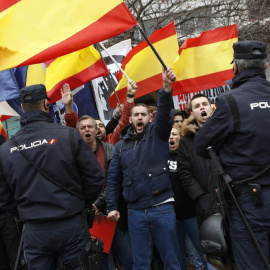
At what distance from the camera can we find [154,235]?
173 inches

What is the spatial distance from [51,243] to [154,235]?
49.3 inches

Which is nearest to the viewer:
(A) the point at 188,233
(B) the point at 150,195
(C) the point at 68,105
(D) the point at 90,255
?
(D) the point at 90,255

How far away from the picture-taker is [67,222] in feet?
11.7

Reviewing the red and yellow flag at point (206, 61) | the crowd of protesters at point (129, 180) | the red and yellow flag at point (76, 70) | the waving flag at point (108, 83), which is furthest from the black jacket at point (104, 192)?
the waving flag at point (108, 83)

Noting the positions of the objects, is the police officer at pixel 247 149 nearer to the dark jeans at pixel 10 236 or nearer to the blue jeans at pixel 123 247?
the blue jeans at pixel 123 247

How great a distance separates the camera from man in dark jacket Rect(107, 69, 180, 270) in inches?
171

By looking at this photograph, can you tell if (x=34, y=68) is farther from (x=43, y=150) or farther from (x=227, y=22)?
(x=227, y=22)

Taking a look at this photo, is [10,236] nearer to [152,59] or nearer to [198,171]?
[198,171]

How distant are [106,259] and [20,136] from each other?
210cm

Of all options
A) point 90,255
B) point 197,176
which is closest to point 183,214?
point 197,176

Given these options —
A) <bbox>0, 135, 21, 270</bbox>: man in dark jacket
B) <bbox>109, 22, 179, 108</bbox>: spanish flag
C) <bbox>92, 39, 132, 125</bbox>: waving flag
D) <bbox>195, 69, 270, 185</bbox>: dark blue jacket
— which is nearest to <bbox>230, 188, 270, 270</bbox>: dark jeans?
<bbox>195, 69, 270, 185</bbox>: dark blue jacket

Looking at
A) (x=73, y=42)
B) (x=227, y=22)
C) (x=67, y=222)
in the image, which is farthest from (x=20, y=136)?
(x=227, y=22)

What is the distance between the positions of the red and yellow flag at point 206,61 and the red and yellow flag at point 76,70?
4.48ft

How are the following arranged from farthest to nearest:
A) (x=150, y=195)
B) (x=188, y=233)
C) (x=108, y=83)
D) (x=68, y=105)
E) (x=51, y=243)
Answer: (x=108, y=83) → (x=68, y=105) → (x=188, y=233) → (x=150, y=195) → (x=51, y=243)
